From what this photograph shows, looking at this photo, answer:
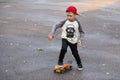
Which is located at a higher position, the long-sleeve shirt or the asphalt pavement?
the long-sleeve shirt

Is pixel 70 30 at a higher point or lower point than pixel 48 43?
higher

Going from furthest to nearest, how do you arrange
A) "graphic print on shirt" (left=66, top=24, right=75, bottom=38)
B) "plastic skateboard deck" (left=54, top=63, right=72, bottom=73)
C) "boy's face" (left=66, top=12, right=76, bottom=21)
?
1. "plastic skateboard deck" (left=54, top=63, right=72, bottom=73)
2. "graphic print on shirt" (left=66, top=24, right=75, bottom=38)
3. "boy's face" (left=66, top=12, right=76, bottom=21)

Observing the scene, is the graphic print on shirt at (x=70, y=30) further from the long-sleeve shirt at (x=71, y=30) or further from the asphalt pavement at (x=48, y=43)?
the asphalt pavement at (x=48, y=43)

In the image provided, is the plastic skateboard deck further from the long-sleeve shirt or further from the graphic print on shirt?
the graphic print on shirt

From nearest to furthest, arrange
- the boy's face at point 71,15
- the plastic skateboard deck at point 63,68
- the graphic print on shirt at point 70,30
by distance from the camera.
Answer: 1. the boy's face at point 71,15
2. the graphic print on shirt at point 70,30
3. the plastic skateboard deck at point 63,68

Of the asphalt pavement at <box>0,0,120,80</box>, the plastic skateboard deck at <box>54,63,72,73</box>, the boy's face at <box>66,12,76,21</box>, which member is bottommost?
the asphalt pavement at <box>0,0,120,80</box>

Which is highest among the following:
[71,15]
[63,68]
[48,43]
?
[71,15]

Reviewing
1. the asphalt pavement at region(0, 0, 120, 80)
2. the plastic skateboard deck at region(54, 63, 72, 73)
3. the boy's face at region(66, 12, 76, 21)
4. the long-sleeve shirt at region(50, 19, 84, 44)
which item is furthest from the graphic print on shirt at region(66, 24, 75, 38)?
the asphalt pavement at region(0, 0, 120, 80)

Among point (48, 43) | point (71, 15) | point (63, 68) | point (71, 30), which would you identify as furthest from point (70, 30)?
point (48, 43)

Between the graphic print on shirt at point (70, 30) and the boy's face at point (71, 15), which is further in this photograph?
the graphic print on shirt at point (70, 30)

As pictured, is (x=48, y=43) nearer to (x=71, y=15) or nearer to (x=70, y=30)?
(x=70, y=30)

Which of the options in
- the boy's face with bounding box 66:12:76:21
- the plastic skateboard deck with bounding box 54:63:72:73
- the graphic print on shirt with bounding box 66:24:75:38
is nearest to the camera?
the boy's face with bounding box 66:12:76:21

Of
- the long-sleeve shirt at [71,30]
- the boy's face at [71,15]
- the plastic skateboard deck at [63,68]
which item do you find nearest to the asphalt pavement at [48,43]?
the plastic skateboard deck at [63,68]

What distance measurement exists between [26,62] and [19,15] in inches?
300
